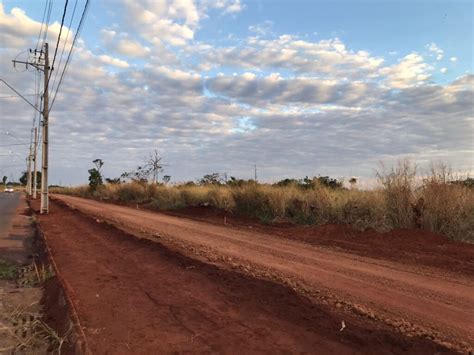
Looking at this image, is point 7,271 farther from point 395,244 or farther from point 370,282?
point 395,244

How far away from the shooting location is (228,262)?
1042cm

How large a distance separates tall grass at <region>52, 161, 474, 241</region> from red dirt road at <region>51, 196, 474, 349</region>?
146 inches

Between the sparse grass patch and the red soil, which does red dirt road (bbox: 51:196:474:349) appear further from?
the sparse grass patch

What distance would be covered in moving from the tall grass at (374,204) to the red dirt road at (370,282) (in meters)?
3.70

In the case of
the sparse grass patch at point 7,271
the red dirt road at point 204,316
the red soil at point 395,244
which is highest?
the red soil at point 395,244

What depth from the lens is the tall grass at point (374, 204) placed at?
14242 millimetres

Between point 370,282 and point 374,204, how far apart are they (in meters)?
8.98

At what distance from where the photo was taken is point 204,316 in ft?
20.5

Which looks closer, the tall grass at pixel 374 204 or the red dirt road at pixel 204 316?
the red dirt road at pixel 204 316

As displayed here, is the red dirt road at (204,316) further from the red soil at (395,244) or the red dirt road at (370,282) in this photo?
the red soil at (395,244)

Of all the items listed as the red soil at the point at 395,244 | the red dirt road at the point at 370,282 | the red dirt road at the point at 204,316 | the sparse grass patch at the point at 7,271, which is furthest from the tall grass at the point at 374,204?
the sparse grass patch at the point at 7,271

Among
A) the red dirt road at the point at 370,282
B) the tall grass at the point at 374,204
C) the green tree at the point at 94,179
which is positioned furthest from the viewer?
the green tree at the point at 94,179

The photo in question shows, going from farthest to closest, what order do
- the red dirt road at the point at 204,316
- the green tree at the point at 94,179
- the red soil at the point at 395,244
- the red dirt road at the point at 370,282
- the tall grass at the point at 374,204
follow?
1. the green tree at the point at 94,179
2. the tall grass at the point at 374,204
3. the red soil at the point at 395,244
4. the red dirt road at the point at 370,282
5. the red dirt road at the point at 204,316

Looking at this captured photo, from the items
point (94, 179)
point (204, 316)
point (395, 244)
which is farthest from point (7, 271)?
point (94, 179)
